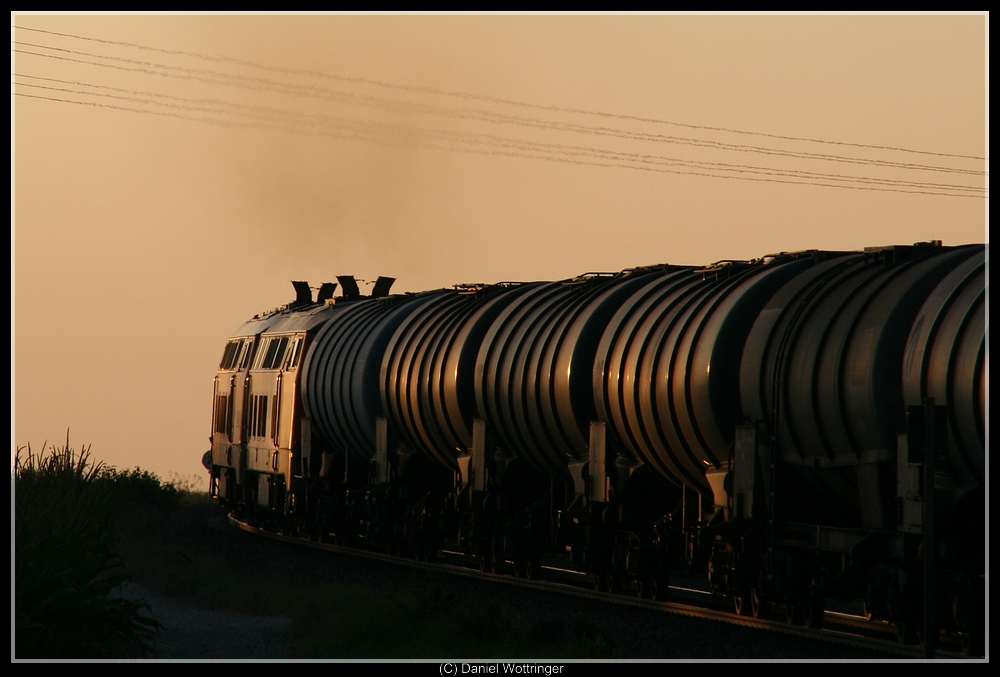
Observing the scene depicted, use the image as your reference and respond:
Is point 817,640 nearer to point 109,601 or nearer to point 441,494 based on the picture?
point 109,601

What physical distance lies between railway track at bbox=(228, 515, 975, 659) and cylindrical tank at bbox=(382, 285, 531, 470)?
2.08 meters

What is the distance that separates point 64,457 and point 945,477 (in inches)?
387

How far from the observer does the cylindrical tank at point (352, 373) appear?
25922 mm

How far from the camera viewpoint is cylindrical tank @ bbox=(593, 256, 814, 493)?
15539 mm

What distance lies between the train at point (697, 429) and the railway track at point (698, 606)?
0.27 meters

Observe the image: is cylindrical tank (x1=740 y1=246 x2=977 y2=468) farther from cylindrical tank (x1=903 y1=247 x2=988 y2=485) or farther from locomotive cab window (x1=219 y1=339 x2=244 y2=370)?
locomotive cab window (x1=219 y1=339 x2=244 y2=370)

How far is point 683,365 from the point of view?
16.0 meters

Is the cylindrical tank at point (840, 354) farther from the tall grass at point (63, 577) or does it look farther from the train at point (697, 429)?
the tall grass at point (63, 577)

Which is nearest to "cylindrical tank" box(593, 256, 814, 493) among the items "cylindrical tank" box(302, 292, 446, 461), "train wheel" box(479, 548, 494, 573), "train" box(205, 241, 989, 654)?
"train" box(205, 241, 989, 654)

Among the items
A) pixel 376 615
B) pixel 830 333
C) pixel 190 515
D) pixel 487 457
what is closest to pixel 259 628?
pixel 376 615

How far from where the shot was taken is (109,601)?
1404 cm

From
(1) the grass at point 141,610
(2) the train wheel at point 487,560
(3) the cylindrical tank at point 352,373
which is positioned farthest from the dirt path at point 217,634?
(3) the cylindrical tank at point 352,373

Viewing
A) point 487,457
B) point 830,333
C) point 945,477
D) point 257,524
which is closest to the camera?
point 945,477

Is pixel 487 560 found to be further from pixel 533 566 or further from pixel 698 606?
pixel 698 606
